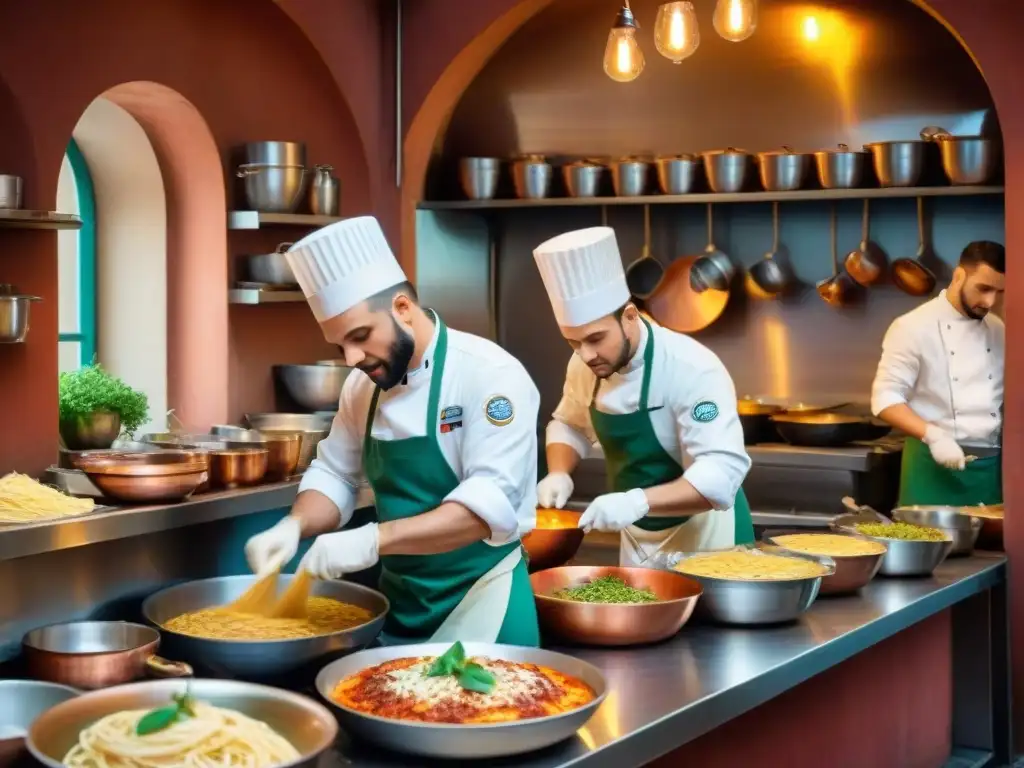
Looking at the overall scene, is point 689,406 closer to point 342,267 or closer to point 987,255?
point 342,267

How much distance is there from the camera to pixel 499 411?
2.83 m

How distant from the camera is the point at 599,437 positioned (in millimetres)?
3930

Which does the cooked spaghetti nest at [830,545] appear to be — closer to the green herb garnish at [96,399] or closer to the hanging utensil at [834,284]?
the green herb garnish at [96,399]

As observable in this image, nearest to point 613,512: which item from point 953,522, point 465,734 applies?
point 465,734

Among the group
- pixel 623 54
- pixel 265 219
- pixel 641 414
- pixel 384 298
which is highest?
pixel 623 54

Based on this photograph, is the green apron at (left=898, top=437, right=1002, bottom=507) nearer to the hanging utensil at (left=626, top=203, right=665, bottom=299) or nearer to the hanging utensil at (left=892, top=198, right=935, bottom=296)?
the hanging utensil at (left=892, top=198, right=935, bottom=296)

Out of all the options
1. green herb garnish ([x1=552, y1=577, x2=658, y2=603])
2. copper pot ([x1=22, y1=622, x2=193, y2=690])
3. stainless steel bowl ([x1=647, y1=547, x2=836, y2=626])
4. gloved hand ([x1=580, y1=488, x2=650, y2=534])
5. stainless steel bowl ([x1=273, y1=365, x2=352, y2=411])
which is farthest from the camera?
stainless steel bowl ([x1=273, y1=365, x2=352, y2=411])

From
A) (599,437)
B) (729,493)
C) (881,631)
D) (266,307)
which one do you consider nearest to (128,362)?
(266,307)

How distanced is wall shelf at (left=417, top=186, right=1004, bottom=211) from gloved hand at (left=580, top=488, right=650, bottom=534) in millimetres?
2374

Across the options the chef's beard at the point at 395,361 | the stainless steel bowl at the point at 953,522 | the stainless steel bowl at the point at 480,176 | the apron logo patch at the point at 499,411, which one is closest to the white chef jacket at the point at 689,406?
the apron logo patch at the point at 499,411

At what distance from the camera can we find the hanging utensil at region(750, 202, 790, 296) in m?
5.93

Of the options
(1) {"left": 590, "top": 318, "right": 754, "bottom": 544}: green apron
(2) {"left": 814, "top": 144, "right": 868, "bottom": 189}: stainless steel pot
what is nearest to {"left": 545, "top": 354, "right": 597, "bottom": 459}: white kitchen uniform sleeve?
(1) {"left": 590, "top": 318, "right": 754, "bottom": 544}: green apron

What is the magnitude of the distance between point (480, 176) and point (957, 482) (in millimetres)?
2367

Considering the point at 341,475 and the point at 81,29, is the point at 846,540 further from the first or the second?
the point at 81,29
